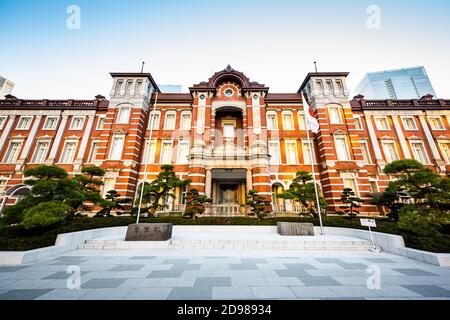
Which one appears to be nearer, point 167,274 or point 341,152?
point 167,274

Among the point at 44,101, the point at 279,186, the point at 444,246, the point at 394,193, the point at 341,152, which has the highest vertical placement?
the point at 44,101

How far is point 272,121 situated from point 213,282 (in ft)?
56.1

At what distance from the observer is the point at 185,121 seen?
18125mm

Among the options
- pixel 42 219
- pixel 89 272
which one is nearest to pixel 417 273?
pixel 89 272

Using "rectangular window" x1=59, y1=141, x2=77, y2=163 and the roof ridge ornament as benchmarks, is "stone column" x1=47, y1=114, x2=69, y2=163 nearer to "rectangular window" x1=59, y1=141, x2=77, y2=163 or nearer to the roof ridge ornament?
"rectangular window" x1=59, y1=141, x2=77, y2=163

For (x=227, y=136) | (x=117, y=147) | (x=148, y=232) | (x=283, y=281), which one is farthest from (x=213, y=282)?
(x=117, y=147)

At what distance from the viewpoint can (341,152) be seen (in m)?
16.2

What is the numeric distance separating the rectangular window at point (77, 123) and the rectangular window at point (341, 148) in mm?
26959

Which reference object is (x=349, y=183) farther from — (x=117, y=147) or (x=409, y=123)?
(x=117, y=147)

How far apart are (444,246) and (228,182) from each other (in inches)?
537

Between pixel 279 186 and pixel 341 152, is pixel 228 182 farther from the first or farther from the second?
pixel 341 152

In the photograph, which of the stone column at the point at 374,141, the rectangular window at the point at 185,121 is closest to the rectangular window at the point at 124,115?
the rectangular window at the point at 185,121

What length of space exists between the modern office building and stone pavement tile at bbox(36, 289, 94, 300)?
33778 mm

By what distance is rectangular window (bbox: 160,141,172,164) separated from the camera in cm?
1683
